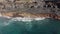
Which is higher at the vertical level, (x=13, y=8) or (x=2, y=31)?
(x=13, y=8)

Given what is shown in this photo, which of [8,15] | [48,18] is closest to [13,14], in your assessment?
[8,15]

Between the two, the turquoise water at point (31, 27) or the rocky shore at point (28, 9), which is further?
the rocky shore at point (28, 9)

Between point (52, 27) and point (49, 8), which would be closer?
point (52, 27)

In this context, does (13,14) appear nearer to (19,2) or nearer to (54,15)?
(19,2)

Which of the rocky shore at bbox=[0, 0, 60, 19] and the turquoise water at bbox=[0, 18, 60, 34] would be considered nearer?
the turquoise water at bbox=[0, 18, 60, 34]

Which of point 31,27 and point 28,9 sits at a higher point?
point 28,9

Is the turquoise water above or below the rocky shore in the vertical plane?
below

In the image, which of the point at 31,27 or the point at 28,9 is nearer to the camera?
the point at 31,27

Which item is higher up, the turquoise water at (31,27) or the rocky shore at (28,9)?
the rocky shore at (28,9)
